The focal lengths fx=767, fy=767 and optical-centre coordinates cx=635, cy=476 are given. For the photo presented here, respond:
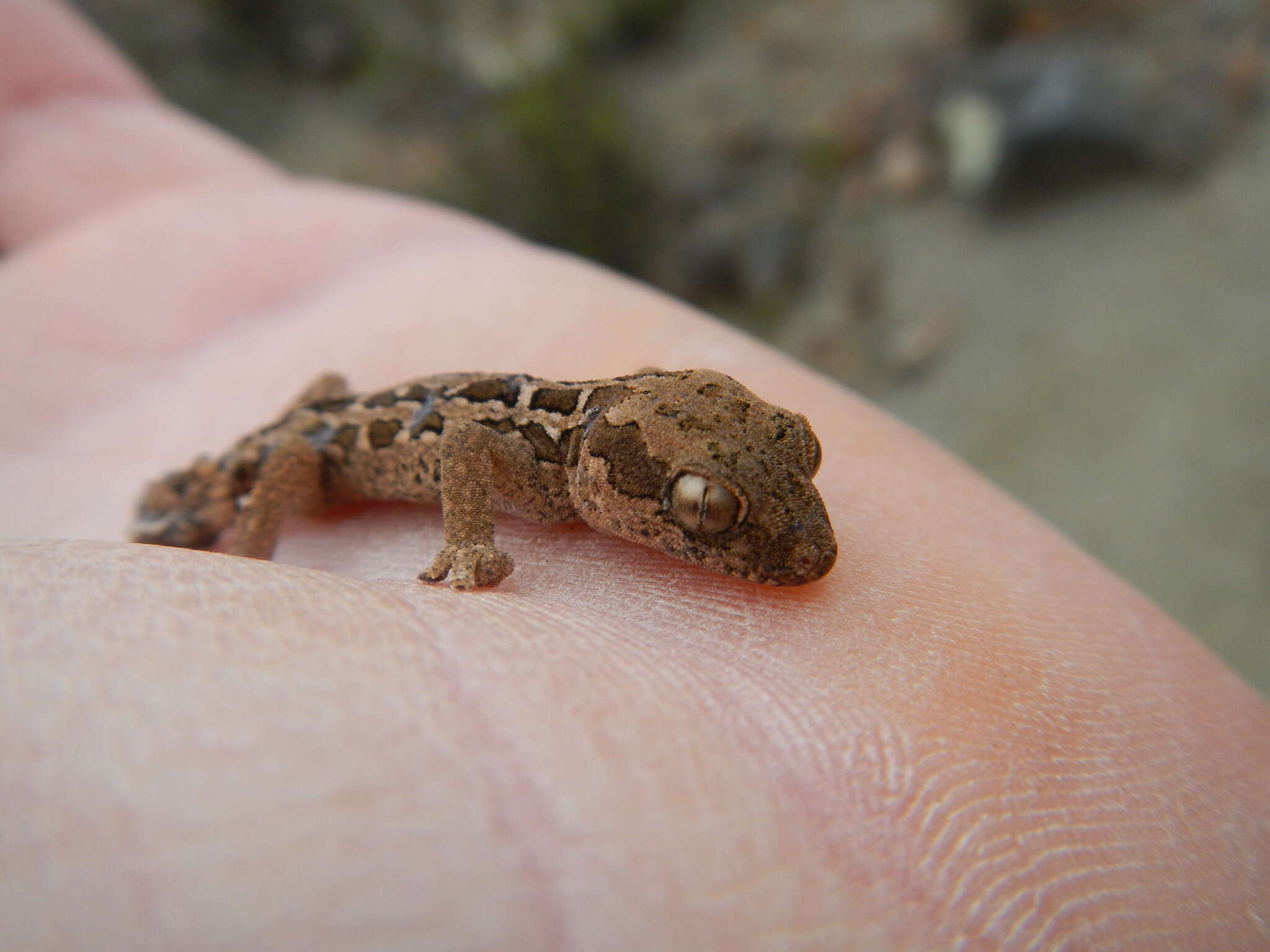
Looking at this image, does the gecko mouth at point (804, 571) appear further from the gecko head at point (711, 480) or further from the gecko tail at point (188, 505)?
the gecko tail at point (188, 505)

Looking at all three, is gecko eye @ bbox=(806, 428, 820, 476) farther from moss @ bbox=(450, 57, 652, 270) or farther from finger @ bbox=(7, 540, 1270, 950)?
moss @ bbox=(450, 57, 652, 270)

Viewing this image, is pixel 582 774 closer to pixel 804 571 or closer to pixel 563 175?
pixel 804 571

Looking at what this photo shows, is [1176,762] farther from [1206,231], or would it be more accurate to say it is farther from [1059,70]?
[1059,70]

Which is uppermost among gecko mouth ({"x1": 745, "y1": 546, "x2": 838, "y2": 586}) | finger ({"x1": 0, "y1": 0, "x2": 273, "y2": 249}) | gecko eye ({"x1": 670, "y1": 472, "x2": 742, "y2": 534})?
finger ({"x1": 0, "y1": 0, "x2": 273, "y2": 249})

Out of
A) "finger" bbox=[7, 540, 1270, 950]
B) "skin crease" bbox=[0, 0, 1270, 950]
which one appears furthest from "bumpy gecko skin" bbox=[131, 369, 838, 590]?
"finger" bbox=[7, 540, 1270, 950]

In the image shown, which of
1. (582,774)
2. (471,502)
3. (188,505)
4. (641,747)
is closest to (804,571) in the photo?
(641,747)

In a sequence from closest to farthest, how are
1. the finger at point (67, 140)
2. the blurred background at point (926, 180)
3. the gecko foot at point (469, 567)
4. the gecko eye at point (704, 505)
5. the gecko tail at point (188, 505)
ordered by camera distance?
1. the gecko eye at point (704, 505)
2. the gecko foot at point (469, 567)
3. the gecko tail at point (188, 505)
4. the finger at point (67, 140)
5. the blurred background at point (926, 180)

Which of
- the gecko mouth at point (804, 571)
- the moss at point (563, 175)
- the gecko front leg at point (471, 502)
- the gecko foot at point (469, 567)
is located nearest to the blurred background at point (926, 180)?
the moss at point (563, 175)
